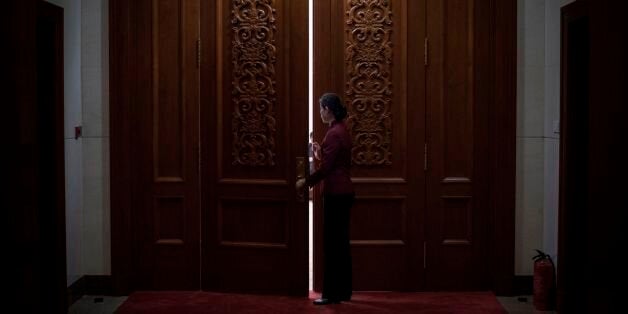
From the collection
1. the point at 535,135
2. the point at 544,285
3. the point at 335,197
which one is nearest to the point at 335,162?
the point at 335,197

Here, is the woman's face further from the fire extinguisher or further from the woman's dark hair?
the fire extinguisher

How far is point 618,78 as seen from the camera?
372 centimetres

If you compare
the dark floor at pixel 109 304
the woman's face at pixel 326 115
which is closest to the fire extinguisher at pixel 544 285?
the dark floor at pixel 109 304

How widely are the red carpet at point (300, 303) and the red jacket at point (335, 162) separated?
0.82 m

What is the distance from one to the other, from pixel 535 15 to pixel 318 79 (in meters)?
1.65

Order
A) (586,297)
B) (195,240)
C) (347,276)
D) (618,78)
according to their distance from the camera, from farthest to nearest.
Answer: (195,240), (347,276), (586,297), (618,78)

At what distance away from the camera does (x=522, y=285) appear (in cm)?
594

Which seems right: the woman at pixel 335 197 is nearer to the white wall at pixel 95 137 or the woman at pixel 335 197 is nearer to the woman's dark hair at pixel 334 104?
the woman's dark hair at pixel 334 104

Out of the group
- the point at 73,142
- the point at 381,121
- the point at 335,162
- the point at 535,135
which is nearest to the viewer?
the point at 335,162

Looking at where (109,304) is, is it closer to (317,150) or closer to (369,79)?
(317,150)

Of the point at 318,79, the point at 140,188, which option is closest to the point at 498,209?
the point at 318,79

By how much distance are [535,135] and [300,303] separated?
2103 mm

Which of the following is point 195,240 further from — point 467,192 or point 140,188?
point 467,192

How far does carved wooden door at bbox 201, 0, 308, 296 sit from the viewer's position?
5867 millimetres
